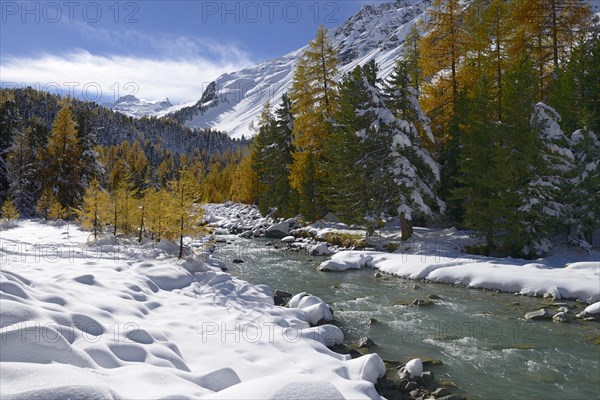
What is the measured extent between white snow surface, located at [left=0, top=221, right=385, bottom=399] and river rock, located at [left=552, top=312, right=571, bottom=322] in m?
6.87

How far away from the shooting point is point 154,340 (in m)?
7.07

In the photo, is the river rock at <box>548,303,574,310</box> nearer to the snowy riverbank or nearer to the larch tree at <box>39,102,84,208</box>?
the snowy riverbank

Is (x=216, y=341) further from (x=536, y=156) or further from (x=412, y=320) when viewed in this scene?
(x=536, y=156)

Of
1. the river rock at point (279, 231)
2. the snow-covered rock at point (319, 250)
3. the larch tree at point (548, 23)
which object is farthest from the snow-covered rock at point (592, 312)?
the river rock at point (279, 231)

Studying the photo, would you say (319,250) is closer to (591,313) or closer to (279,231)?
(279,231)

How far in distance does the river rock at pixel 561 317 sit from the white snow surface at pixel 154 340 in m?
6.87

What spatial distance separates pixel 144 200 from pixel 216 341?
54.2ft

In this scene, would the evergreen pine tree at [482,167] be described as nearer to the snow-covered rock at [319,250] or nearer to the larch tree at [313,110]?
the snow-covered rock at [319,250]

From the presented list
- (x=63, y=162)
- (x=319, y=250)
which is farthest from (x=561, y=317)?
(x=63, y=162)

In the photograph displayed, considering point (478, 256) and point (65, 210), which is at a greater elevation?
point (65, 210)

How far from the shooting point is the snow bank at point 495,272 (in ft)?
44.4

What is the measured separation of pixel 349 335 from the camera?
34.2 ft

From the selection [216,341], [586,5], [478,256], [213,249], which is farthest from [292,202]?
[216,341]

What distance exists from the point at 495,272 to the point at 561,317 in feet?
13.2
